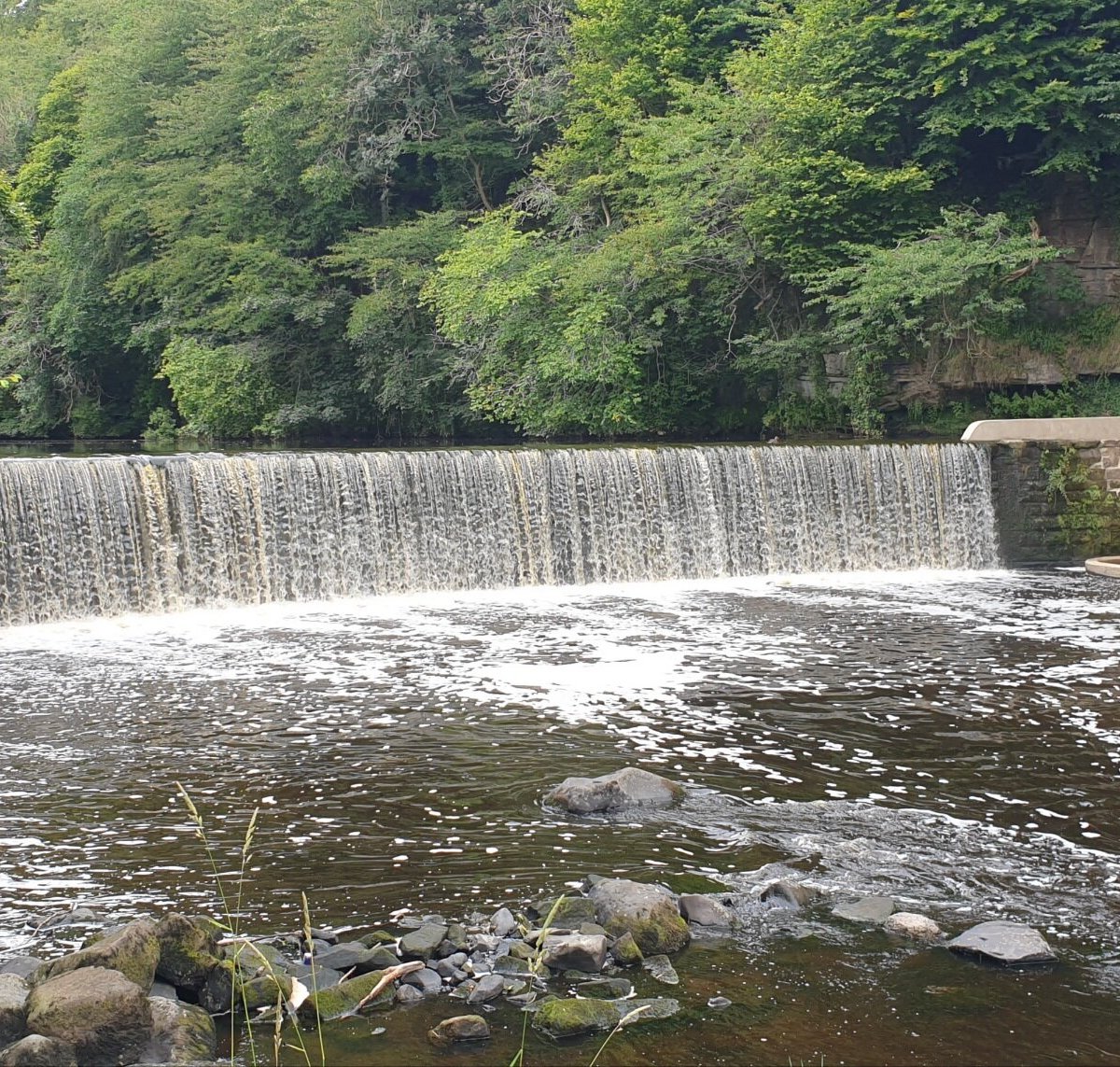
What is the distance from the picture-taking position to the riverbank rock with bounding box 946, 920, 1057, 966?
4930 millimetres

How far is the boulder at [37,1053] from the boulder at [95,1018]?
0.04m

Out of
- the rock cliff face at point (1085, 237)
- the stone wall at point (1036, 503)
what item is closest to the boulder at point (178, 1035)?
the stone wall at point (1036, 503)

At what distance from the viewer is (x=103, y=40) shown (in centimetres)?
3891

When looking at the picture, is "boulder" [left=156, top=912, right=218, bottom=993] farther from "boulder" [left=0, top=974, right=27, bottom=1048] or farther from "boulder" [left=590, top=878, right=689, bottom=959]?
"boulder" [left=590, top=878, right=689, bottom=959]

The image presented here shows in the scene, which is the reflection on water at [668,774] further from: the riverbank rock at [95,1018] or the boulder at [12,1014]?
the boulder at [12,1014]

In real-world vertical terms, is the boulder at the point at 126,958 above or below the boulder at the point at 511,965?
above

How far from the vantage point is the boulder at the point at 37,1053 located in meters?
4.05

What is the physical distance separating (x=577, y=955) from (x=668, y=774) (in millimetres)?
2559

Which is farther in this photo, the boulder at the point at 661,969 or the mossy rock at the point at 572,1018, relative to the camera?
the boulder at the point at 661,969

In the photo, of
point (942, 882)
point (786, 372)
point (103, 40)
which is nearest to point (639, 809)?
point (942, 882)

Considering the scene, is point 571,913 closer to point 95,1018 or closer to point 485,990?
point 485,990

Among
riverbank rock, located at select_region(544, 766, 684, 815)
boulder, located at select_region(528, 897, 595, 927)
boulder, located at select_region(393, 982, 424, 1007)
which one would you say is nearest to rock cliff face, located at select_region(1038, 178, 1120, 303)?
riverbank rock, located at select_region(544, 766, 684, 815)

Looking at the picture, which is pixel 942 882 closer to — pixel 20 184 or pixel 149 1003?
pixel 149 1003

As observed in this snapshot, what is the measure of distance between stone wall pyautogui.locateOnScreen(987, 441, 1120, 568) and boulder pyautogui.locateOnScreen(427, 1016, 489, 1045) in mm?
13798
